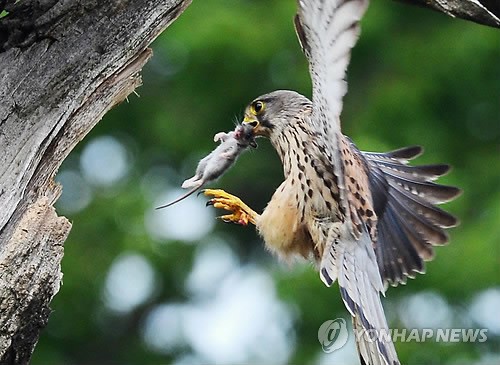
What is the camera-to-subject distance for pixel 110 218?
859 cm

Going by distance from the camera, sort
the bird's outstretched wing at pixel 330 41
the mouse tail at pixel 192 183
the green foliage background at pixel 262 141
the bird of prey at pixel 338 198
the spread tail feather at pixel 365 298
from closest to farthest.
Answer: the bird's outstretched wing at pixel 330 41 → the bird of prey at pixel 338 198 → the spread tail feather at pixel 365 298 → the mouse tail at pixel 192 183 → the green foliage background at pixel 262 141

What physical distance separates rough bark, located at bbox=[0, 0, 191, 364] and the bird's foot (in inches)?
37.4

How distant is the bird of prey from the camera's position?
342 cm

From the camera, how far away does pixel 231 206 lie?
4332mm

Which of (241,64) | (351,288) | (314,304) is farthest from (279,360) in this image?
(351,288)

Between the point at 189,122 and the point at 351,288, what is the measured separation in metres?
5.36

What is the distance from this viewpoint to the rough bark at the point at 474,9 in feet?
11.5

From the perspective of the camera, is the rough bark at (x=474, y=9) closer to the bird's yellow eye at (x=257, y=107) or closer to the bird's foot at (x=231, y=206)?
the bird's yellow eye at (x=257, y=107)

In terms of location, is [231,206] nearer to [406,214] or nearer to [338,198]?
[338,198]

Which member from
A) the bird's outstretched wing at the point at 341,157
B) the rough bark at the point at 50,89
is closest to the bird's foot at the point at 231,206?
the bird's outstretched wing at the point at 341,157

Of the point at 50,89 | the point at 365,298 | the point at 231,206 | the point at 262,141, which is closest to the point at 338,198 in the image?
the point at 365,298

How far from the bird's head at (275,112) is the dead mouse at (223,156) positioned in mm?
42

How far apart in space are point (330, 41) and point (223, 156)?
1.04m

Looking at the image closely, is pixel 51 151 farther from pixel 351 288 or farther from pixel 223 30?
pixel 223 30
